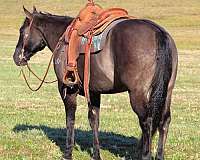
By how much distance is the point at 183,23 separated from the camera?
83.0m

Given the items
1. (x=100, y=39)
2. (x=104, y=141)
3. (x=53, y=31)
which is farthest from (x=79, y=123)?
(x=100, y=39)

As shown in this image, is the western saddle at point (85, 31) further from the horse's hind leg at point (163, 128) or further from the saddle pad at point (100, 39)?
the horse's hind leg at point (163, 128)

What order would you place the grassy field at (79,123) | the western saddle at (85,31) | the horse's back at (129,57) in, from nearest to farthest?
the horse's back at (129,57) < the western saddle at (85,31) < the grassy field at (79,123)

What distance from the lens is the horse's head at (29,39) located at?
35.0 ft

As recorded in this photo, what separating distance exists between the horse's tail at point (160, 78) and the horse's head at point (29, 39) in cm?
327

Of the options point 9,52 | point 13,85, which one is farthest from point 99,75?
point 9,52

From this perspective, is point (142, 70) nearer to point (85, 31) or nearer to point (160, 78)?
point (160, 78)

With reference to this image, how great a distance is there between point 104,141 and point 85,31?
10.5ft

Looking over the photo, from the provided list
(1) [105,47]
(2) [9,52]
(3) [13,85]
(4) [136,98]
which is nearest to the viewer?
(4) [136,98]

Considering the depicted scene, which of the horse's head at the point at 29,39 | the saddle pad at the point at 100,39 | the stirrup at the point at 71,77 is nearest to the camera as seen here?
the saddle pad at the point at 100,39

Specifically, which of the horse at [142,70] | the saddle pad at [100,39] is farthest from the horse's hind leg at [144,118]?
the saddle pad at [100,39]

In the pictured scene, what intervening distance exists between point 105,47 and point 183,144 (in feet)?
11.4

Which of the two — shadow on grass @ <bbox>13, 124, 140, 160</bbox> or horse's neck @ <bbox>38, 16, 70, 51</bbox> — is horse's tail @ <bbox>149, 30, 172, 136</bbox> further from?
horse's neck @ <bbox>38, 16, 70, 51</bbox>

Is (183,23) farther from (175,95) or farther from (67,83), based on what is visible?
(67,83)
